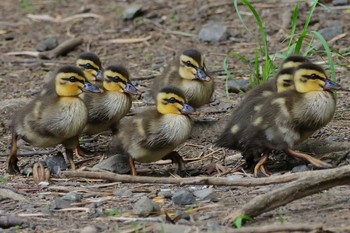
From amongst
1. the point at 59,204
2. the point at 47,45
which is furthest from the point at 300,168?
the point at 47,45

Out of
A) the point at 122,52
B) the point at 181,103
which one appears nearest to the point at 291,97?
the point at 181,103

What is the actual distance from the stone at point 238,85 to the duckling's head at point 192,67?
29.7 inches

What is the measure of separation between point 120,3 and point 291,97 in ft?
18.1

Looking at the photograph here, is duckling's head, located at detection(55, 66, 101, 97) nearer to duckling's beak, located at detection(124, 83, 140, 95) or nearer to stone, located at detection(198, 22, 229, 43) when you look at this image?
duckling's beak, located at detection(124, 83, 140, 95)

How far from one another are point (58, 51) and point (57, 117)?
339 centimetres

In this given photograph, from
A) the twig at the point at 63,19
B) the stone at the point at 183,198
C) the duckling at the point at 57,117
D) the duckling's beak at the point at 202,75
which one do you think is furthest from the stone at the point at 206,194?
the twig at the point at 63,19

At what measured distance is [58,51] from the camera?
9.66 metres

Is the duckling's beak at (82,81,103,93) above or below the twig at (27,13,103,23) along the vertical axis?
above

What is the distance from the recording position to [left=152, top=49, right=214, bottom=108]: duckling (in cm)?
720

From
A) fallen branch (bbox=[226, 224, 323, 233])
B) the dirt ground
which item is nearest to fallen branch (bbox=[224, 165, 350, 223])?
the dirt ground

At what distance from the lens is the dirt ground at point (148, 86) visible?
5105 millimetres

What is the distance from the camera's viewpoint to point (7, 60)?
380 inches

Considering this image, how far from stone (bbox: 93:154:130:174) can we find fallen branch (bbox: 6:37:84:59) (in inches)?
134

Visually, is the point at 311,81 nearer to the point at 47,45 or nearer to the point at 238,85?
the point at 238,85
